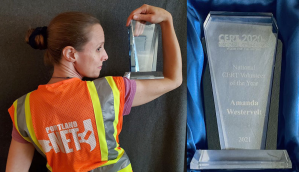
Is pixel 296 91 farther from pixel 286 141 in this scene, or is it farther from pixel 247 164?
pixel 247 164

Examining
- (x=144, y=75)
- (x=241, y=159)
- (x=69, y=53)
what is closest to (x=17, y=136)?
(x=69, y=53)

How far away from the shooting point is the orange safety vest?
3.32 feet

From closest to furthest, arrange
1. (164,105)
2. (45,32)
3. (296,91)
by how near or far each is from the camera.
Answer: (45,32) < (296,91) < (164,105)

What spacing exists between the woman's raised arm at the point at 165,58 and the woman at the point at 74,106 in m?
0.01

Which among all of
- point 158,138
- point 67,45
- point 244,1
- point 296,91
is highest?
point 244,1

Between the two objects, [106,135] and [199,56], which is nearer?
[106,135]

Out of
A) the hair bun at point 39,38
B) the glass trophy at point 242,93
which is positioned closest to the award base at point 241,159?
the glass trophy at point 242,93

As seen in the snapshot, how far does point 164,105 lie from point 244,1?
75 centimetres

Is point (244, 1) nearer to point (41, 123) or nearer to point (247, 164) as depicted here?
point (247, 164)

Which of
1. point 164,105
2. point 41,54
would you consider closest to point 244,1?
point 164,105

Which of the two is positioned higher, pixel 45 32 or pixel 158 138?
pixel 45 32

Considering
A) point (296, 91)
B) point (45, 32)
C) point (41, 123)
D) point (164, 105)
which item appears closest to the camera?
point (41, 123)

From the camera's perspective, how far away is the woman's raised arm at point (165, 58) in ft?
3.89

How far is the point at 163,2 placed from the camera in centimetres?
147
